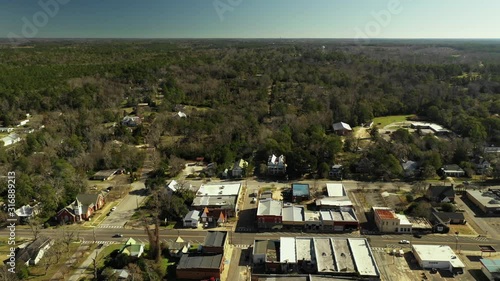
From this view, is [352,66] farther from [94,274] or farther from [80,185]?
[94,274]

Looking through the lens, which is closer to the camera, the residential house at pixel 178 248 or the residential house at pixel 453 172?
the residential house at pixel 178 248

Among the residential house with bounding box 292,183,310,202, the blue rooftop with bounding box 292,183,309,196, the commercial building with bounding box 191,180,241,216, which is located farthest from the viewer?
the blue rooftop with bounding box 292,183,309,196

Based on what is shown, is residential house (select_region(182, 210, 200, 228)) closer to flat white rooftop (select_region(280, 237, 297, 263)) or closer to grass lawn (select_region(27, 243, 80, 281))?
flat white rooftop (select_region(280, 237, 297, 263))

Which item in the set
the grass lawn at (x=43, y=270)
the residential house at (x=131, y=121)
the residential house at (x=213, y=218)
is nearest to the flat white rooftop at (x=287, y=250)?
the residential house at (x=213, y=218)

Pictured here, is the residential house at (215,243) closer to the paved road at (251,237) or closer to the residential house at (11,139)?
the paved road at (251,237)

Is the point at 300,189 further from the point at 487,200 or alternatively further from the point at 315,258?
the point at 487,200

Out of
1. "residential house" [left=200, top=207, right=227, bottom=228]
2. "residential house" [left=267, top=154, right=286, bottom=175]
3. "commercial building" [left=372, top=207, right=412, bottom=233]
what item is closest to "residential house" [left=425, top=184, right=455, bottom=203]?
"commercial building" [left=372, top=207, right=412, bottom=233]

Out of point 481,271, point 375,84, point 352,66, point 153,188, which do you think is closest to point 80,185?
point 153,188
